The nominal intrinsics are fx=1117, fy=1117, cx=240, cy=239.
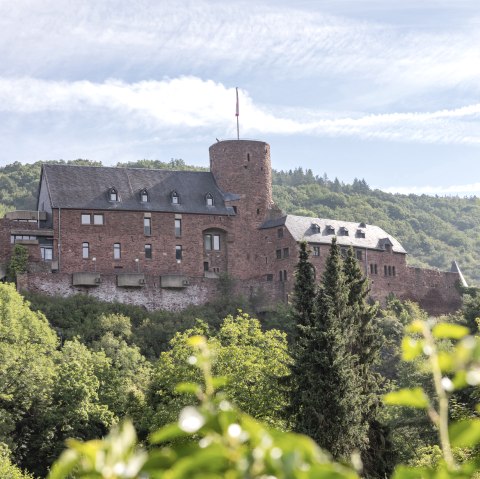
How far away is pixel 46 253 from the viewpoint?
225ft

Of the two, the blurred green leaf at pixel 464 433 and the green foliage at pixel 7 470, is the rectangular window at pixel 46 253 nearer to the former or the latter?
the green foliage at pixel 7 470

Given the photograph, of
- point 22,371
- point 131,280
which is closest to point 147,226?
point 131,280

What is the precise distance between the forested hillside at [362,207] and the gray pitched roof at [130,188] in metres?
51.6

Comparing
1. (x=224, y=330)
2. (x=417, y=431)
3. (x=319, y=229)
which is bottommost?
(x=417, y=431)

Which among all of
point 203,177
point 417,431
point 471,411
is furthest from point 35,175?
point 471,411

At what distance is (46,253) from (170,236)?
313 inches

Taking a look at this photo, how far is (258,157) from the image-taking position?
74812 millimetres

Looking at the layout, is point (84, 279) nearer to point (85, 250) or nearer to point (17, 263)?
point (85, 250)

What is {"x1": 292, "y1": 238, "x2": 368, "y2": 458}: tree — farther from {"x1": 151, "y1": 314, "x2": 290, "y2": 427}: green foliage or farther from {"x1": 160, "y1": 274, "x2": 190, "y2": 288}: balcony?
{"x1": 160, "y1": 274, "x2": 190, "y2": 288}: balcony

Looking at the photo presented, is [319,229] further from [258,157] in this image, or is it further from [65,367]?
[65,367]

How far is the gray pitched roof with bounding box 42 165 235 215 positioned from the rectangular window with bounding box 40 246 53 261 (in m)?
2.62

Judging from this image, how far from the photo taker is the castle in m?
68.0

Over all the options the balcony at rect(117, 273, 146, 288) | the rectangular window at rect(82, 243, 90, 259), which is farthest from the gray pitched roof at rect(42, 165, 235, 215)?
the balcony at rect(117, 273, 146, 288)

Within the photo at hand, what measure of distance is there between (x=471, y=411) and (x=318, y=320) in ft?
28.2
